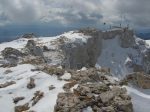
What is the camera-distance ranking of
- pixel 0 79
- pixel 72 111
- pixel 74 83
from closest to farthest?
pixel 72 111 → pixel 74 83 → pixel 0 79

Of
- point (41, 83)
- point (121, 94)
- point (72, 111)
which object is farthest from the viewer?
point (41, 83)

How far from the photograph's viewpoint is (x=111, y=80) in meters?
64.1

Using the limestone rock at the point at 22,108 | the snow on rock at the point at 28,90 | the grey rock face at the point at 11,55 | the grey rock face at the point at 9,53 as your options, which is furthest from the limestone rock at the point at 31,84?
the grey rock face at the point at 9,53

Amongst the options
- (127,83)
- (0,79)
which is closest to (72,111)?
(127,83)

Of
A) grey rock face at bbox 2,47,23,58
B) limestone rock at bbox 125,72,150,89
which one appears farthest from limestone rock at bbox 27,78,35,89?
grey rock face at bbox 2,47,23,58

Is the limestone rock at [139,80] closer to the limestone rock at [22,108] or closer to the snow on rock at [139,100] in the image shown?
the snow on rock at [139,100]

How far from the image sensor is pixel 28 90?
63.5 meters

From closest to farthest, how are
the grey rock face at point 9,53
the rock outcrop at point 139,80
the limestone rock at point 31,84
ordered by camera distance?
the rock outcrop at point 139,80, the limestone rock at point 31,84, the grey rock face at point 9,53

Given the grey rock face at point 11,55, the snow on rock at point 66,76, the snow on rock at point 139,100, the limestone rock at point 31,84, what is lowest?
the snow on rock at point 139,100

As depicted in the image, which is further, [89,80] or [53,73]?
[53,73]

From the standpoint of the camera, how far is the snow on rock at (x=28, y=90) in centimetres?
5664

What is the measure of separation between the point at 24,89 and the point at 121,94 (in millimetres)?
17812

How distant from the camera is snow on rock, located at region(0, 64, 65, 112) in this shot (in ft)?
186

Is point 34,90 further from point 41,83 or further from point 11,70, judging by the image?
point 11,70
